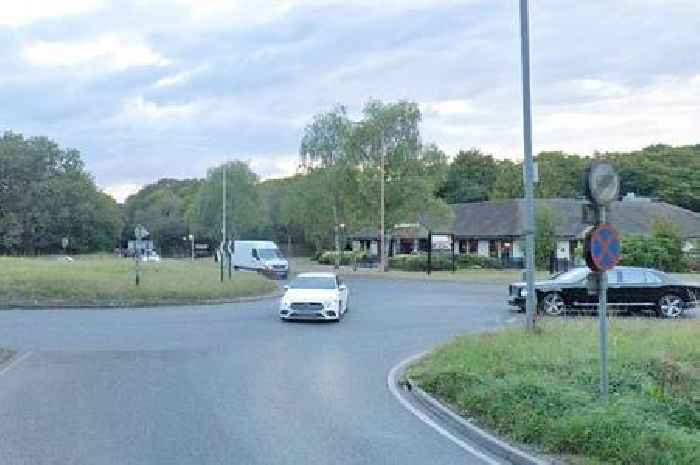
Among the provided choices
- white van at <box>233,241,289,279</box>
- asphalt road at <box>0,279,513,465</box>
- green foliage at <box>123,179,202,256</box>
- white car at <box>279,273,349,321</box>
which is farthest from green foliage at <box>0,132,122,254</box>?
white car at <box>279,273,349,321</box>

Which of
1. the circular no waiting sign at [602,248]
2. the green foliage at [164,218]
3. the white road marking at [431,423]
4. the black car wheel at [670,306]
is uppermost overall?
the green foliage at [164,218]

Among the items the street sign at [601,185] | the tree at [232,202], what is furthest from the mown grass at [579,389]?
the tree at [232,202]

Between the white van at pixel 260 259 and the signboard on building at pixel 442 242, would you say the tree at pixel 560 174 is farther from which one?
the white van at pixel 260 259

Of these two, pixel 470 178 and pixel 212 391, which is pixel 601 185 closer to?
pixel 212 391

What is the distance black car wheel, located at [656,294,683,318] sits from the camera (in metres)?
26.0

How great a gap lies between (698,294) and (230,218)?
7169 cm

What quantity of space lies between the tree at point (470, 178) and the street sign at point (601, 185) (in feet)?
321

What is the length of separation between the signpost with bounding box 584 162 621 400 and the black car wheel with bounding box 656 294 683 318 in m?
17.3

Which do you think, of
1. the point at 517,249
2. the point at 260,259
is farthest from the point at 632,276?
the point at 517,249

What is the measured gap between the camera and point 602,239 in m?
9.66

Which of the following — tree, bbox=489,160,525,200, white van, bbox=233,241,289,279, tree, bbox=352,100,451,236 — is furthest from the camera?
tree, bbox=489,160,525,200

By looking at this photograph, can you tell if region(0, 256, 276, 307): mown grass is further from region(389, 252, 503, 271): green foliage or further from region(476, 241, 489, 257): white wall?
region(476, 241, 489, 257): white wall

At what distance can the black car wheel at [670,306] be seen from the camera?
85.1ft

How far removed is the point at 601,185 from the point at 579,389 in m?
2.57
